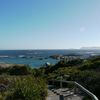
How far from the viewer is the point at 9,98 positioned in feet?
25.8

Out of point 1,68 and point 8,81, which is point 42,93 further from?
point 1,68

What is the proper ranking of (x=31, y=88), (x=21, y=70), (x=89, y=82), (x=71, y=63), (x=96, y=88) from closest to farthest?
(x=31, y=88) < (x=96, y=88) < (x=89, y=82) < (x=21, y=70) < (x=71, y=63)

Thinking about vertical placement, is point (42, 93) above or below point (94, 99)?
below

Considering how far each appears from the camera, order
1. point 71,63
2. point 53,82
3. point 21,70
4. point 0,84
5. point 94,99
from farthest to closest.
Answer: point 71,63 → point 21,70 → point 53,82 → point 0,84 → point 94,99

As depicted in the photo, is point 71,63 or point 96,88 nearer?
point 96,88

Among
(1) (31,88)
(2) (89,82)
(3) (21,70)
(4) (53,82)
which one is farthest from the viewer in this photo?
(3) (21,70)

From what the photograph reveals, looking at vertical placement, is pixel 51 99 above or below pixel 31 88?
below

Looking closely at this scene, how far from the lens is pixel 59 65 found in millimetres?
33156

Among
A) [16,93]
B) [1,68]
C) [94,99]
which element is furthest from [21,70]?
[94,99]

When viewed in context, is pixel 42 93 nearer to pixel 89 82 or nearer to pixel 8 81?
pixel 89 82

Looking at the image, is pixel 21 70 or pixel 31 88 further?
pixel 21 70

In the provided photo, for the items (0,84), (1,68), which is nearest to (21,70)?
(1,68)

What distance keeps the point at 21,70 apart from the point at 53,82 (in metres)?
10.1

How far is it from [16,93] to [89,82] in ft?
10.5
